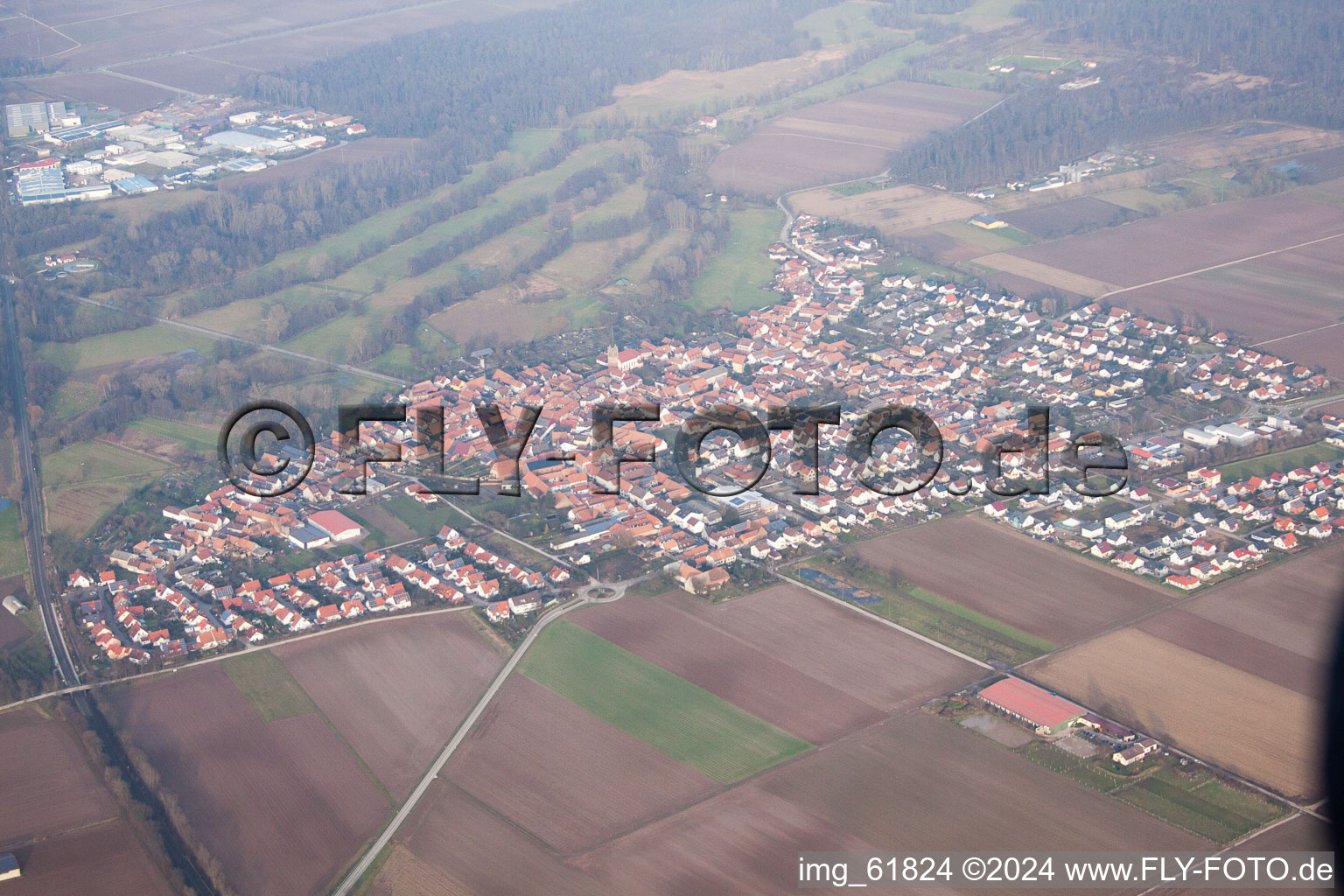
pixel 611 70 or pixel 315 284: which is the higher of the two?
pixel 611 70

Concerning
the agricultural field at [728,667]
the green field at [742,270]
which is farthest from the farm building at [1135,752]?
the green field at [742,270]

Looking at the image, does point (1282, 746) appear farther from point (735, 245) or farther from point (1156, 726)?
point (735, 245)

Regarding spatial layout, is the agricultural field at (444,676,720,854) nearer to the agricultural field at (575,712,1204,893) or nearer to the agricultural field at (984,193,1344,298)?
the agricultural field at (575,712,1204,893)

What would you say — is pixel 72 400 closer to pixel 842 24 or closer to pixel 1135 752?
pixel 1135 752

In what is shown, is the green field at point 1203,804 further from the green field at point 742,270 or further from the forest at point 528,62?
the forest at point 528,62

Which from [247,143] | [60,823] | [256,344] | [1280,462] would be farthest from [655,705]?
[247,143]

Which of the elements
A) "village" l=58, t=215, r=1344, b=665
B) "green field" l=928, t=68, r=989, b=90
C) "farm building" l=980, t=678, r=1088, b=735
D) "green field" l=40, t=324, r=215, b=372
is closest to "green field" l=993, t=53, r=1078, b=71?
"green field" l=928, t=68, r=989, b=90

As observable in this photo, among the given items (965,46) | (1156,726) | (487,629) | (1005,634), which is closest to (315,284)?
(487,629)
